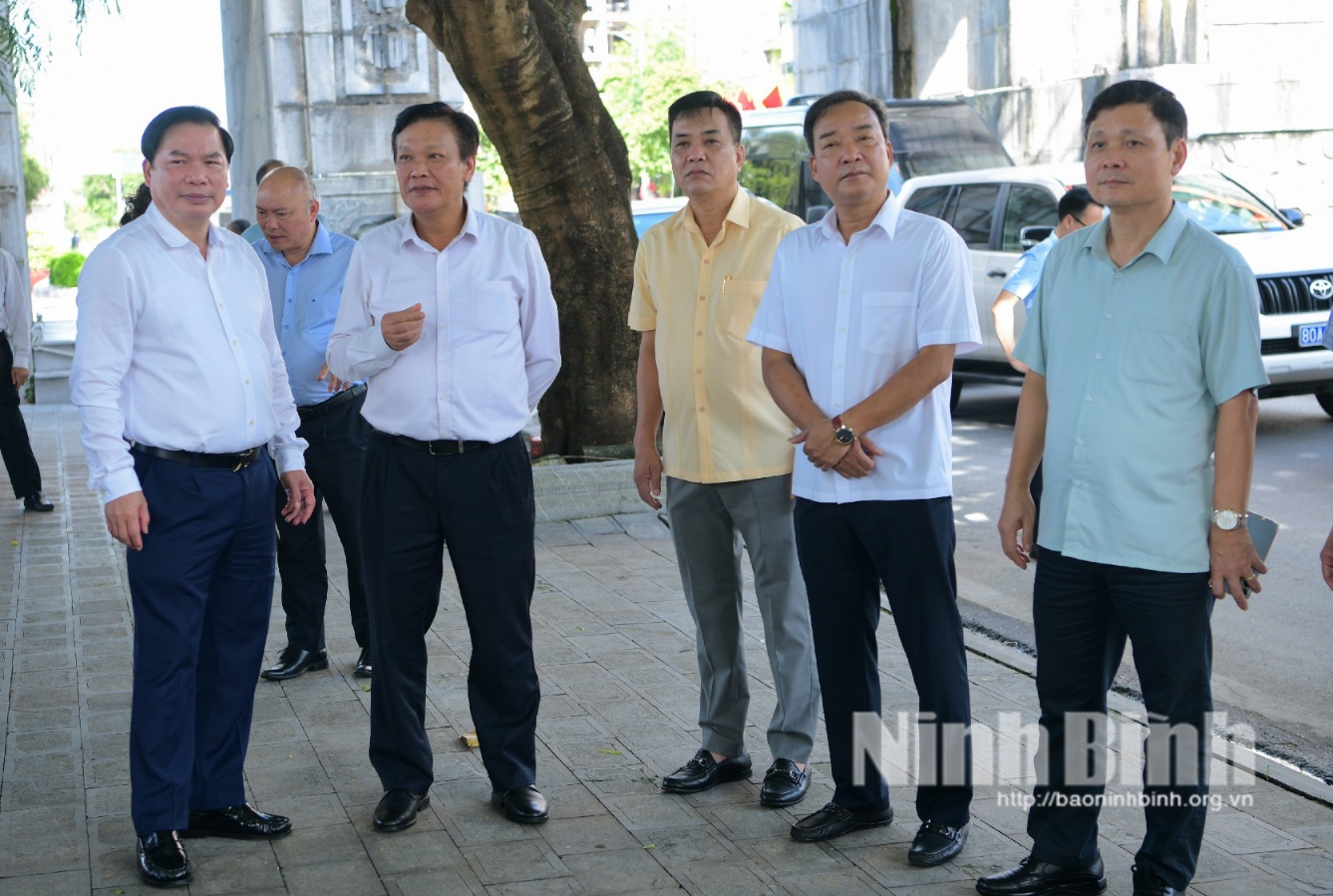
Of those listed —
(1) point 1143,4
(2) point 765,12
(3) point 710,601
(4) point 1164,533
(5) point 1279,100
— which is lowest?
(3) point 710,601

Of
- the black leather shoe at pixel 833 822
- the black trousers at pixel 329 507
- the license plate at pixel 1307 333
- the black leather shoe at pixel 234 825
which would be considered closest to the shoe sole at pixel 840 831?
A: the black leather shoe at pixel 833 822

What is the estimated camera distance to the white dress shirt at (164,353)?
4172 mm

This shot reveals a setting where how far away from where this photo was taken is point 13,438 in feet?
34.0

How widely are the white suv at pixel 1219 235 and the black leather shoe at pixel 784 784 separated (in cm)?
640

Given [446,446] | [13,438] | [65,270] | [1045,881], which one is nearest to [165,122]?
[446,446]

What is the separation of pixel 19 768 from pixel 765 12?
60183mm

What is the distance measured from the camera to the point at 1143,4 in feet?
74.3

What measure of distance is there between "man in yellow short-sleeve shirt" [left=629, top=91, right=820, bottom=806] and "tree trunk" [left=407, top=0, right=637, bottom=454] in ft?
14.7

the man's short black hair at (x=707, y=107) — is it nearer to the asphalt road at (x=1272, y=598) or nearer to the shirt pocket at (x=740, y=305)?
the shirt pocket at (x=740, y=305)

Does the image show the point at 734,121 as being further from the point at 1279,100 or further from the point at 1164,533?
the point at 1279,100

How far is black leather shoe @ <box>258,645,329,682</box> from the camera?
6.27 metres

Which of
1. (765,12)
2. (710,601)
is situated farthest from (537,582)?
(765,12)

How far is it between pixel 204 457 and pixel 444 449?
69 cm

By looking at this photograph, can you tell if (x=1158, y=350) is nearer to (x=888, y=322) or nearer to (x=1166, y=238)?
(x=1166, y=238)
